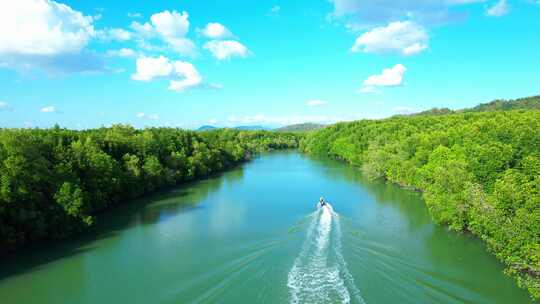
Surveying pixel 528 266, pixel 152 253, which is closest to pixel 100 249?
pixel 152 253

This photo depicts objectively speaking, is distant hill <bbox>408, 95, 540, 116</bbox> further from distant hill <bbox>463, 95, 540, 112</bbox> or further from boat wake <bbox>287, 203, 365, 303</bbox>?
boat wake <bbox>287, 203, 365, 303</bbox>

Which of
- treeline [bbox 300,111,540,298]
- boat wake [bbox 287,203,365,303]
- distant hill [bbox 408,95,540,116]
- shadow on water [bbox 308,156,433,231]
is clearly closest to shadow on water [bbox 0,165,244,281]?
boat wake [bbox 287,203,365,303]

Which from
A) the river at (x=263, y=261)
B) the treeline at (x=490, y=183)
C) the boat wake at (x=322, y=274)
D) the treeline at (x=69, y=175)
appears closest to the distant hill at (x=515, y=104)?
the treeline at (x=490, y=183)

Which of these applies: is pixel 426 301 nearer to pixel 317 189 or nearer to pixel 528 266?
pixel 528 266

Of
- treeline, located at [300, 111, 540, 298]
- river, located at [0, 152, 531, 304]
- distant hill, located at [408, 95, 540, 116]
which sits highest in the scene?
distant hill, located at [408, 95, 540, 116]

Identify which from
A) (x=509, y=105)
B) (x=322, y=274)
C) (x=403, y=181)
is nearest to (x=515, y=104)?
(x=509, y=105)
